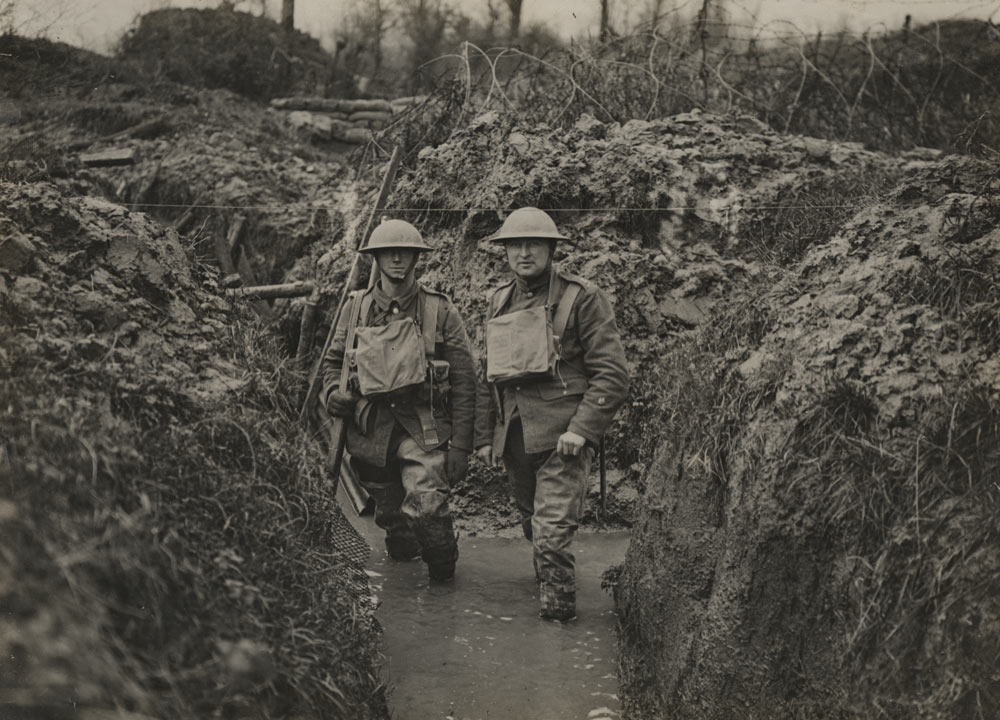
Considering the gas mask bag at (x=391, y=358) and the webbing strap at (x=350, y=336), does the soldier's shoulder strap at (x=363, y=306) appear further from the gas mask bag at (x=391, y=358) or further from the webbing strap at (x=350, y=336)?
the gas mask bag at (x=391, y=358)

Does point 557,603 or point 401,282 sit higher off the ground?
point 401,282

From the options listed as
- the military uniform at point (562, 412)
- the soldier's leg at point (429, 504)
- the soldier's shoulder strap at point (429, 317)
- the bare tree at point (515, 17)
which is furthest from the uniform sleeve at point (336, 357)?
the bare tree at point (515, 17)

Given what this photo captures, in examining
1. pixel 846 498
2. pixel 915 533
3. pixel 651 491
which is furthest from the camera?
pixel 651 491

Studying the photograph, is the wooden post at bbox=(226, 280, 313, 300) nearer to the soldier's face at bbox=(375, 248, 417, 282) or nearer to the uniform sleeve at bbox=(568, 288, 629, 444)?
the soldier's face at bbox=(375, 248, 417, 282)

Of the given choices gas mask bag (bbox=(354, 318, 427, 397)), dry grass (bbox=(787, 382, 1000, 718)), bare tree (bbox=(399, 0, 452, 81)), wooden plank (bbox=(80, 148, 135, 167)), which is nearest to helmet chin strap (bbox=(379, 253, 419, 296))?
gas mask bag (bbox=(354, 318, 427, 397))

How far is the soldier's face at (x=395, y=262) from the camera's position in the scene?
573 centimetres

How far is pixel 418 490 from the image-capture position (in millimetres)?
5742

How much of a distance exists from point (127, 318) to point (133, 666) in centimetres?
216

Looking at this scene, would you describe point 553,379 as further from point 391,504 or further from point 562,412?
point 391,504

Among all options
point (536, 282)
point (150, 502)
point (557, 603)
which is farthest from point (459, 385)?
point (150, 502)

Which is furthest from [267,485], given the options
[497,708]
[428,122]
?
[428,122]

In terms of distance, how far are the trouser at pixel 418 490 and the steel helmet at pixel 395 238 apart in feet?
3.73

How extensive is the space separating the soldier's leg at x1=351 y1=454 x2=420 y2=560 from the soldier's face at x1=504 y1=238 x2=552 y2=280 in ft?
4.82

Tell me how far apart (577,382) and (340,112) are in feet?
42.1
